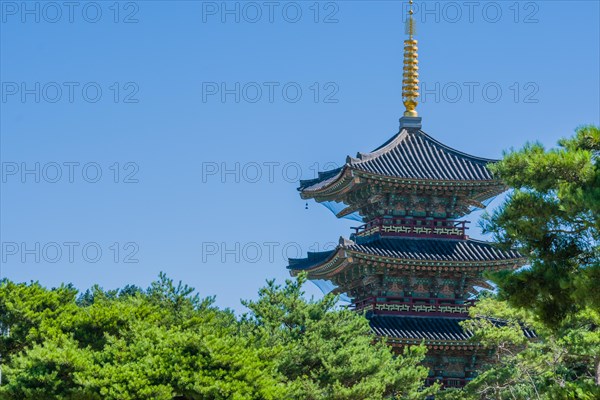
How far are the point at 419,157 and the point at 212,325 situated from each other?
1398 cm

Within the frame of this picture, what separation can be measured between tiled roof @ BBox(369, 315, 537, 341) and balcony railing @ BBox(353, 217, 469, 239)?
3301mm

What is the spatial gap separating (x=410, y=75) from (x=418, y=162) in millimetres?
4601

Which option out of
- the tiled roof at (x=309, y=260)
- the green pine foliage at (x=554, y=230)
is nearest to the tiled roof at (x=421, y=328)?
the tiled roof at (x=309, y=260)

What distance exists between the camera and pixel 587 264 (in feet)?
76.0

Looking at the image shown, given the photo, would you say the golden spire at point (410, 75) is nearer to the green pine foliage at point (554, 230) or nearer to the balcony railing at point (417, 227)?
the balcony railing at point (417, 227)

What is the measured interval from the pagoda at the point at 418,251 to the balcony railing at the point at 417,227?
4cm

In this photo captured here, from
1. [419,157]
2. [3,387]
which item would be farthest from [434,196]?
[3,387]

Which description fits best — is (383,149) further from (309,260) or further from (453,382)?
(453,382)

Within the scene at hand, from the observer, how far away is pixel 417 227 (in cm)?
4662

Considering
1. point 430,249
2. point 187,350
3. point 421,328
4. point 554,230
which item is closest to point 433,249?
point 430,249

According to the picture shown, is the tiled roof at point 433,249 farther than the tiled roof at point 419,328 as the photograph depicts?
Yes

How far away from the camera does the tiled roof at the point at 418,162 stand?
151 ft

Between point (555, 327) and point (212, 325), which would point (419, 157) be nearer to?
point (212, 325)

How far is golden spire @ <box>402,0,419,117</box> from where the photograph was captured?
1951 inches
